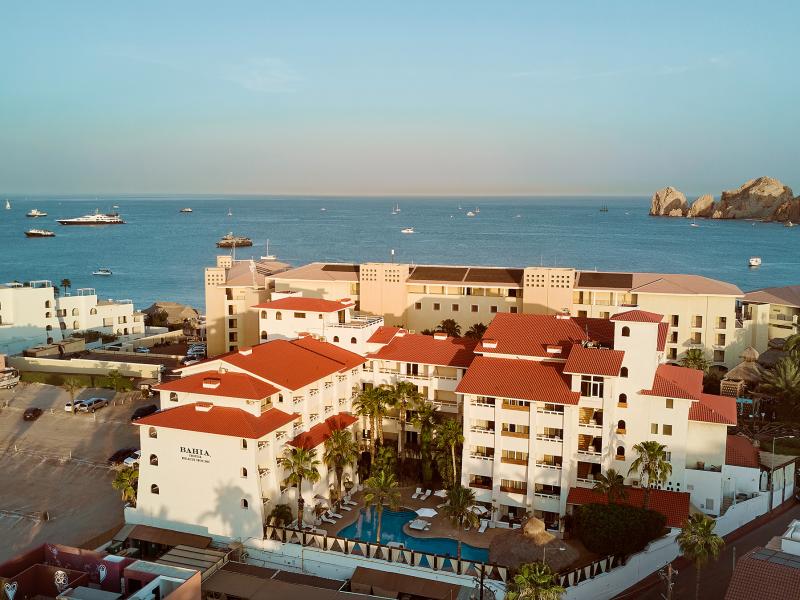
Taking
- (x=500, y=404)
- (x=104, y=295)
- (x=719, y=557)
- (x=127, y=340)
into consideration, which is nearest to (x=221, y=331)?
(x=127, y=340)

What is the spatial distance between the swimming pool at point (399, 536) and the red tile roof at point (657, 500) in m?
5.72

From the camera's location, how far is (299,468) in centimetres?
3559

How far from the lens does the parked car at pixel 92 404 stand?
5350 centimetres

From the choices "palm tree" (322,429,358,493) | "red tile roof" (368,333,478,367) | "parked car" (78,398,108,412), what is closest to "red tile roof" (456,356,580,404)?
"red tile roof" (368,333,478,367)

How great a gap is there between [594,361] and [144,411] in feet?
108

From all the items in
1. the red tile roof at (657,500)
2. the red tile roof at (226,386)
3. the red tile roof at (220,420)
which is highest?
the red tile roof at (226,386)

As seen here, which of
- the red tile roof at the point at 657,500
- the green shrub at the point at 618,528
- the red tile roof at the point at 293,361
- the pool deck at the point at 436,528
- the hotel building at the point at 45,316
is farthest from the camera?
the hotel building at the point at 45,316

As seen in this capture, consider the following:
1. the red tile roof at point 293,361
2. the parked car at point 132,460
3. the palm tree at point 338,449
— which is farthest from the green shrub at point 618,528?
the parked car at point 132,460

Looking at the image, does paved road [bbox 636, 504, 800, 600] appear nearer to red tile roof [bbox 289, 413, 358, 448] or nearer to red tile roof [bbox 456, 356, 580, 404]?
red tile roof [bbox 456, 356, 580, 404]

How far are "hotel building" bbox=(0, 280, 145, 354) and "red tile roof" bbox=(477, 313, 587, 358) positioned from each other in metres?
52.7

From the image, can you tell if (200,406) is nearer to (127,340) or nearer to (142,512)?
(142,512)

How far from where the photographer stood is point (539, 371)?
129 ft

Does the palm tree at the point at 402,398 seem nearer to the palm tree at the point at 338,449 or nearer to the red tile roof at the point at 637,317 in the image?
the palm tree at the point at 338,449

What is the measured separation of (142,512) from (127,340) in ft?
148
